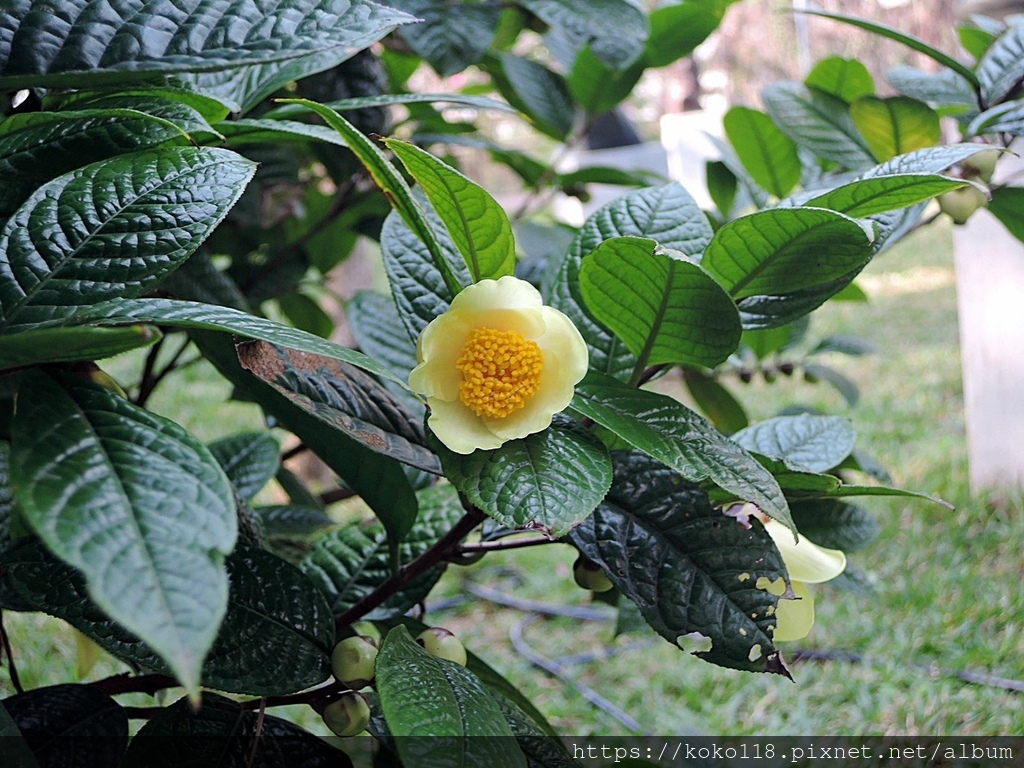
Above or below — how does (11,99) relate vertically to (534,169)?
above

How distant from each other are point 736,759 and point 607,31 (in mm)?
942

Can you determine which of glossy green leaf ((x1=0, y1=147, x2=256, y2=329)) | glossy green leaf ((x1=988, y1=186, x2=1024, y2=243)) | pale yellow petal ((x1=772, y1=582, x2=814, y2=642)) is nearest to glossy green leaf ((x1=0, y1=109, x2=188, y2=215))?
glossy green leaf ((x1=0, y1=147, x2=256, y2=329))

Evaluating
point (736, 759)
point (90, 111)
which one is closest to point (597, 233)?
point (90, 111)

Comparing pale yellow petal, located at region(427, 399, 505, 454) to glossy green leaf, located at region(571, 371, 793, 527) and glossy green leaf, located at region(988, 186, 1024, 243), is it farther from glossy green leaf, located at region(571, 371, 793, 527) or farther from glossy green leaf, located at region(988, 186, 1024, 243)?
glossy green leaf, located at region(988, 186, 1024, 243)

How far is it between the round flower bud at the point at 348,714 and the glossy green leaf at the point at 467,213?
0.25 meters

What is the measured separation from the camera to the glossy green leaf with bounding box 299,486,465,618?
628 millimetres

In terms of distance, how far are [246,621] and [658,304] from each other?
29 cm

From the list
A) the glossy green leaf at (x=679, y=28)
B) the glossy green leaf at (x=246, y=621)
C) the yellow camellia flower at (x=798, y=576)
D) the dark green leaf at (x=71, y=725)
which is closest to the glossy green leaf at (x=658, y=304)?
the yellow camellia flower at (x=798, y=576)

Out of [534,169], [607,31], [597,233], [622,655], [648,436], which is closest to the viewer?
[648,436]

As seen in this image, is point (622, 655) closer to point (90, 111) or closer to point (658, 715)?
point (658, 715)

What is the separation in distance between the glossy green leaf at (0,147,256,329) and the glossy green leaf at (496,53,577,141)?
706mm

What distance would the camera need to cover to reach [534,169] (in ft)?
4.02

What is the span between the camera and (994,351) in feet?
7.61

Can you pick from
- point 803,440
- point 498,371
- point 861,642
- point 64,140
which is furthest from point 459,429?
point 861,642
